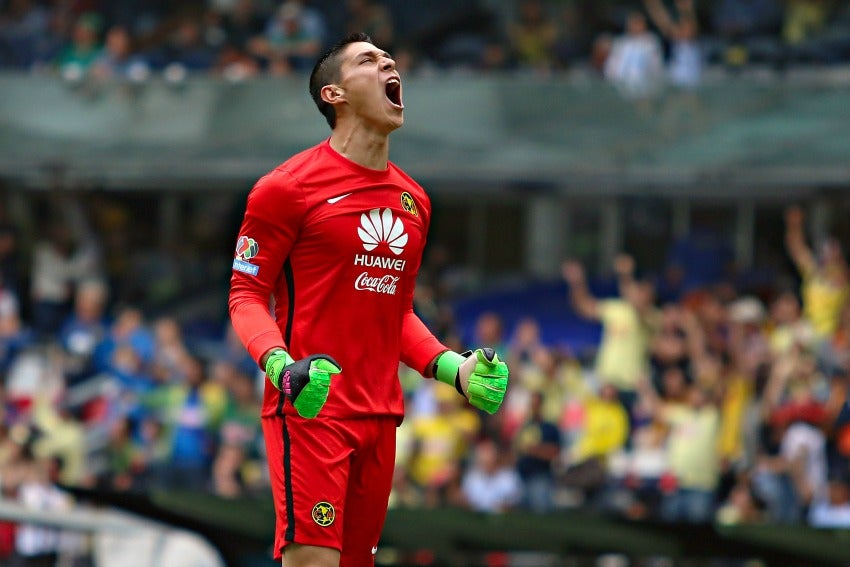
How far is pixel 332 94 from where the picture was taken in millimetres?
5699

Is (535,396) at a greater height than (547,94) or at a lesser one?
lesser

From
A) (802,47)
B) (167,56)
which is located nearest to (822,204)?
(802,47)

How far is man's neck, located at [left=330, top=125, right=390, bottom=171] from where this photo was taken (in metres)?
5.72

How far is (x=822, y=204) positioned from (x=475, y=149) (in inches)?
168

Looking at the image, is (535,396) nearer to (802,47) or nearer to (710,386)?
(710,386)

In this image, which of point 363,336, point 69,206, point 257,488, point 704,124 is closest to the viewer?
point 363,336

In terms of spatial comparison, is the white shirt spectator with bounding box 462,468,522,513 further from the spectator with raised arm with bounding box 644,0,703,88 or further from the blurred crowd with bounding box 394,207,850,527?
the spectator with raised arm with bounding box 644,0,703,88

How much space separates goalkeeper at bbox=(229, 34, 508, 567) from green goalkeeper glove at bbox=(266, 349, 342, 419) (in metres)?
0.20

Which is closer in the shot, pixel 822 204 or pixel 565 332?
pixel 565 332

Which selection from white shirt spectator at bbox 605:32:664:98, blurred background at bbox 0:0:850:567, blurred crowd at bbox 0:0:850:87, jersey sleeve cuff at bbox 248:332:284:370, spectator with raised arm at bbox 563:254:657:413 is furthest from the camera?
blurred crowd at bbox 0:0:850:87

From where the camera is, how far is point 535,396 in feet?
46.0

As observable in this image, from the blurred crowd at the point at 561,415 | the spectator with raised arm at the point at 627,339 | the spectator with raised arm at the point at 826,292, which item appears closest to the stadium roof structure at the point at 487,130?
the blurred crowd at the point at 561,415

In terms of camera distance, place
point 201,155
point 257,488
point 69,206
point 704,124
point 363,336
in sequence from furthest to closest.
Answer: point 69,206
point 201,155
point 704,124
point 257,488
point 363,336

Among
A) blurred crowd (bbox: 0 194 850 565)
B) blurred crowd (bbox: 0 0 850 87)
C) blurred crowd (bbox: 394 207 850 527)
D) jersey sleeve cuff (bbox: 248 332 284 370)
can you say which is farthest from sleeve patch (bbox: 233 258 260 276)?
blurred crowd (bbox: 0 0 850 87)
